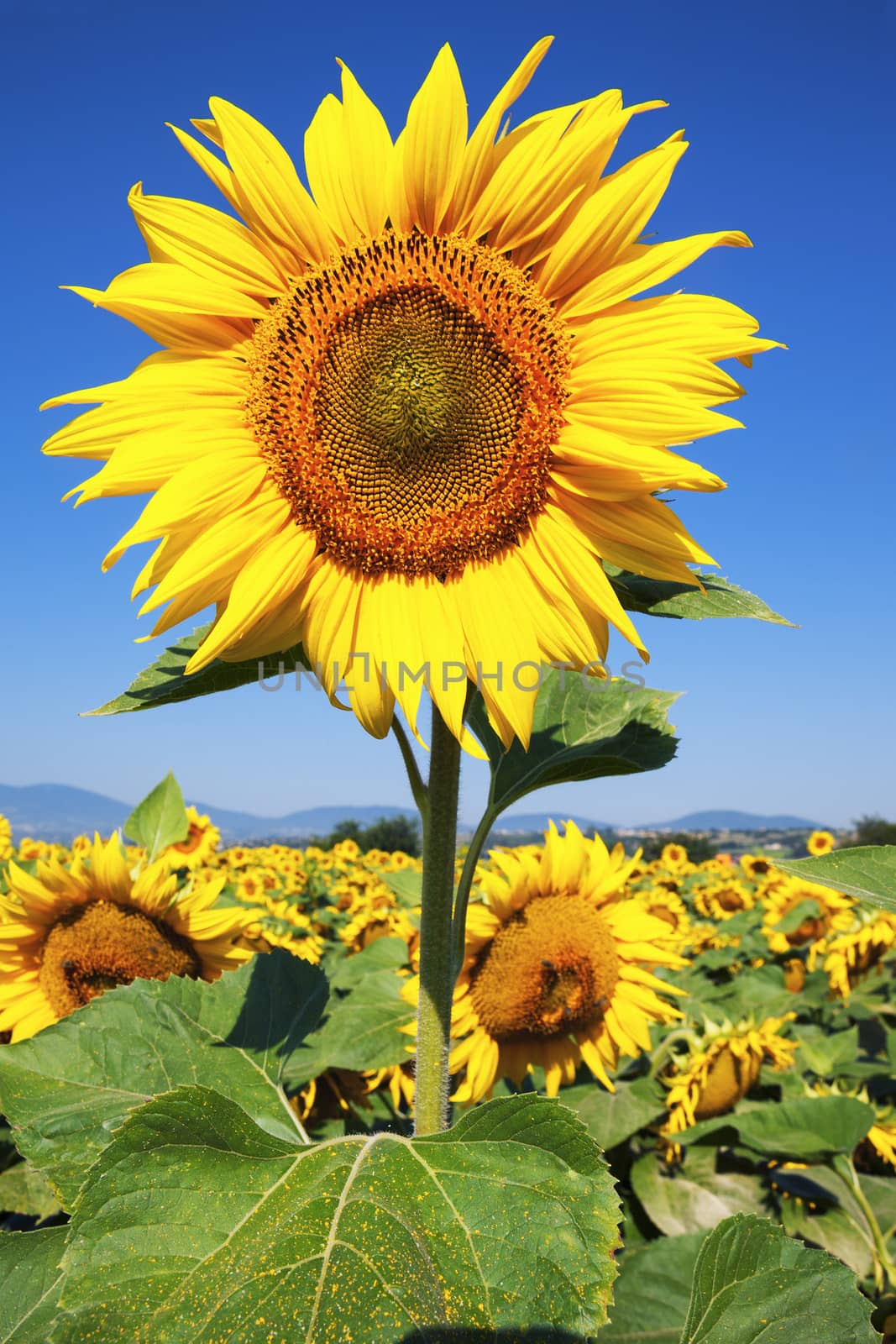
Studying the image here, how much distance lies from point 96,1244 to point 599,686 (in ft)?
5.35

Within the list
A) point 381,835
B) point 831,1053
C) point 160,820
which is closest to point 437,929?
point 160,820

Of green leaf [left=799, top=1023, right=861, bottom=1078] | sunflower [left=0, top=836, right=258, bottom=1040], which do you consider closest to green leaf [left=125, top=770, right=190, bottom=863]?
sunflower [left=0, top=836, right=258, bottom=1040]

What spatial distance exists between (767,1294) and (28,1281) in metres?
1.41

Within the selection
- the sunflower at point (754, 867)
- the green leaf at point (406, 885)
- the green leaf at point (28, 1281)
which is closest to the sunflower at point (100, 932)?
the green leaf at point (406, 885)

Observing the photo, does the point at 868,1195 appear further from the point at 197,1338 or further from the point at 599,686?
the point at 197,1338

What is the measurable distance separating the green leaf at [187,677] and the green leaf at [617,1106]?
2.66 m

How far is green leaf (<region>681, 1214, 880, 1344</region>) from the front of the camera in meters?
1.73

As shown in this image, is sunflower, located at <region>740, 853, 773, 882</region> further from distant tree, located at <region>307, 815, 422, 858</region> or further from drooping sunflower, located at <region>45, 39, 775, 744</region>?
distant tree, located at <region>307, 815, 422, 858</region>

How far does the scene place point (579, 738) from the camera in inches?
92.0

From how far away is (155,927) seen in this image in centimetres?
342

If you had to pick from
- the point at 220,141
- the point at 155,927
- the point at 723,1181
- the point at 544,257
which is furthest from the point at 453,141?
the point at 723,1181

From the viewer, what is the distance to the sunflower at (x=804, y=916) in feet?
29.2

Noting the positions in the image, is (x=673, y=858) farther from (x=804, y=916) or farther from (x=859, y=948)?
(x=859, y=948)

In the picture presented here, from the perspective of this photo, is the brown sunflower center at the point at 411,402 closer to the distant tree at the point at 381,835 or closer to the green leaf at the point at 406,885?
the green leaf at the point at 406,885
